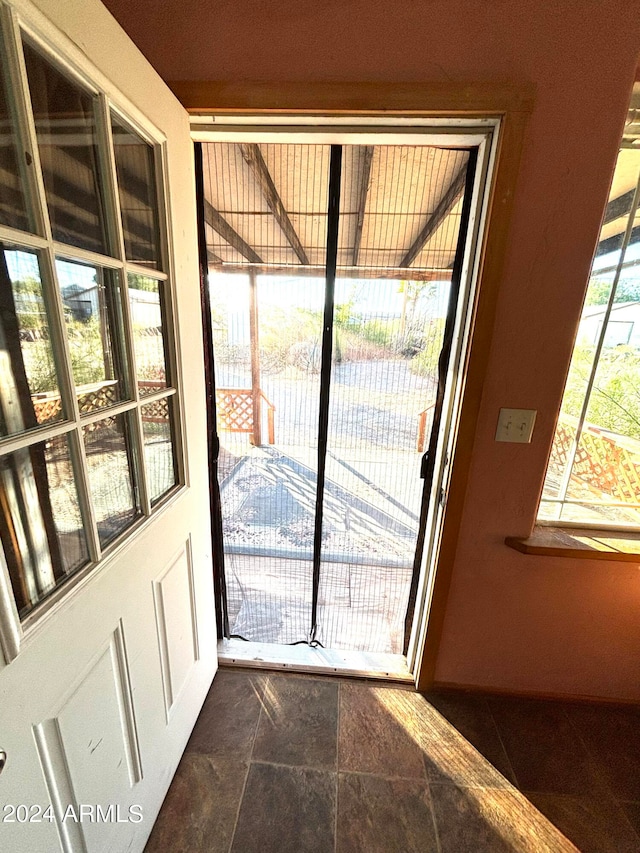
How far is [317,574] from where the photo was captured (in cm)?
151

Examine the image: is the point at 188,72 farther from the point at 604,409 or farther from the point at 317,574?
the point at 317,574

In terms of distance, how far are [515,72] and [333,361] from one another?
0.87 meters

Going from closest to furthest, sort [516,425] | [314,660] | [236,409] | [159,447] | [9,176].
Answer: [9,176] < [159,447] < [516,425] < [236,409] < [314,660]

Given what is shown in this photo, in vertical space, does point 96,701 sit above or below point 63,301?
below

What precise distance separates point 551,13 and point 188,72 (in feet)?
2.95

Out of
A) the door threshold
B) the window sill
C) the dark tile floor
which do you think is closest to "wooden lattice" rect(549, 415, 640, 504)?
the window sill

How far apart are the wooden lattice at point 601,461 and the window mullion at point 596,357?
1 cm

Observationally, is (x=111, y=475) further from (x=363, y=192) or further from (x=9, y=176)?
(x=363, y=192)

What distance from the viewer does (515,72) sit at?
83 cm

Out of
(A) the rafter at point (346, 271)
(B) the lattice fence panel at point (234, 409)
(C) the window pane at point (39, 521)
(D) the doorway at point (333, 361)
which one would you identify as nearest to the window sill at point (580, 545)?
(D) the doorway at point (333, 361)

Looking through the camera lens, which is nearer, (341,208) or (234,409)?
(341,208)

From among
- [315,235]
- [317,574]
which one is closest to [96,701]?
[317,574]

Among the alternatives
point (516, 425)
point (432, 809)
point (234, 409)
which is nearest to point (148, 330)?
point (234, 409)

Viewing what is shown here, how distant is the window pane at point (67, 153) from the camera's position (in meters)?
0.56
